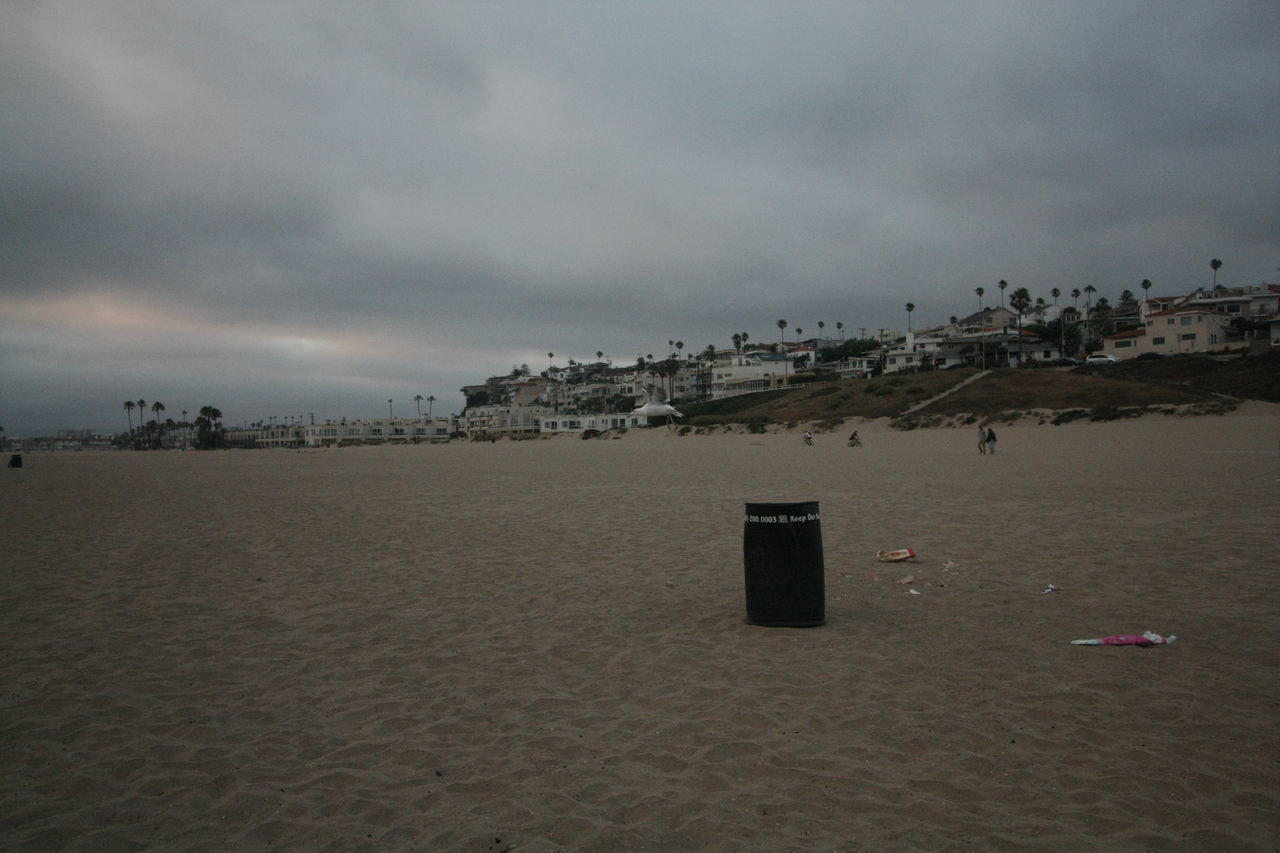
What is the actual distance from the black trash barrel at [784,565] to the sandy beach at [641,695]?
18 cm

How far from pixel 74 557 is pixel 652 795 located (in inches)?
404

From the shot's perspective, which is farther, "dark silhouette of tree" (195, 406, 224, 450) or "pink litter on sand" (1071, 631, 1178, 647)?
"dark silhouette of tree" (195, 406, 224, 450)

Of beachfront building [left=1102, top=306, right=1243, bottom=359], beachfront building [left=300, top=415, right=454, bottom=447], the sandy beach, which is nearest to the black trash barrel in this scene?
the sandy beach

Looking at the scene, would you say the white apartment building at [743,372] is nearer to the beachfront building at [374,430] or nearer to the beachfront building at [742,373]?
the beachfront building at [742,373]

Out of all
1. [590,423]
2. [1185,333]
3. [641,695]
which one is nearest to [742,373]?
[590,423]

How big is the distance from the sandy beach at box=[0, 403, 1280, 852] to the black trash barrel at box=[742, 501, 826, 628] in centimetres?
18

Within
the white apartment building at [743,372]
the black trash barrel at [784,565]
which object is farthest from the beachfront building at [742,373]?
the black trash barrel at [784,565]

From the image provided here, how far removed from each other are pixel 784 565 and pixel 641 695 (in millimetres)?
1853

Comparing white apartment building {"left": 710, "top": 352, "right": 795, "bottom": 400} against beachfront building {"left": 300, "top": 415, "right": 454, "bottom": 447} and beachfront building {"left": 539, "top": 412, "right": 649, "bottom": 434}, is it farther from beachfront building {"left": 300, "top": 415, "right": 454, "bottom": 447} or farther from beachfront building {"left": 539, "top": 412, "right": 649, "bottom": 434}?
beachfront building {"left": 300, "top": 415, "right": 454, "bottom": 447}

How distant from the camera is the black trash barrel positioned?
594 cm

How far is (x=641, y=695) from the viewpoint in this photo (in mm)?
4805

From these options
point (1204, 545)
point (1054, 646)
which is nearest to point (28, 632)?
point (1054, 646)

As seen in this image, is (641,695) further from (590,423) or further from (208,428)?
(208,428)

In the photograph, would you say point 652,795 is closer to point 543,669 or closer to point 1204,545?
point 543,669
